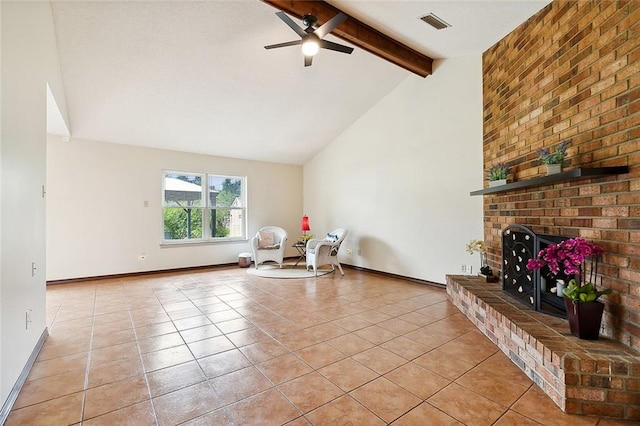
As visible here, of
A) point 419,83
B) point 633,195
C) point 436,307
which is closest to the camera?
point 633,195

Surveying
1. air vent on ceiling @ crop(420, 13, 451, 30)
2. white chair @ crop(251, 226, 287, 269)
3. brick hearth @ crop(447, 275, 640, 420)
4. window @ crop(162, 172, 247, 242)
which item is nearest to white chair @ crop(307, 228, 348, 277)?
white chair @ crop(251, 226, 287, 269)

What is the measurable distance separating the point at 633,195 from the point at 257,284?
438 cm

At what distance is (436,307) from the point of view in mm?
3484

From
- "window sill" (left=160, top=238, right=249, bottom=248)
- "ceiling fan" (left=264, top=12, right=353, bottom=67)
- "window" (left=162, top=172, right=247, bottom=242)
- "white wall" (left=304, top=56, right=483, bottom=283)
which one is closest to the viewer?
"ceiling fan" (left=264, top=12, right=353, bottom=67)

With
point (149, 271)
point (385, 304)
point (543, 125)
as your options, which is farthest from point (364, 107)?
point (149, 271)

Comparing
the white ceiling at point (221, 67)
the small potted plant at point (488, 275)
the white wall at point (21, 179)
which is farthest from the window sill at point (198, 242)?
the small potted plant at point (488, 275)

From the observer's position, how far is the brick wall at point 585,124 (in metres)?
1.86

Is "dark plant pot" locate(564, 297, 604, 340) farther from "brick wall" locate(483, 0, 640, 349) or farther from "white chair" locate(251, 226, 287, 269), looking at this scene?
"white chair" locate(251, 226, 287, 269)

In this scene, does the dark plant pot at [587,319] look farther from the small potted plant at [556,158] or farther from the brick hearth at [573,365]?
the small potted plant at [556,158]

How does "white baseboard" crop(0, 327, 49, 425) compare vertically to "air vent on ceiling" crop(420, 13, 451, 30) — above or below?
below

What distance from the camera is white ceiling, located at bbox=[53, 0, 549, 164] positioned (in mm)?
3000

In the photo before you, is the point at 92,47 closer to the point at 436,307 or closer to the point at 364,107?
the point at 364,107

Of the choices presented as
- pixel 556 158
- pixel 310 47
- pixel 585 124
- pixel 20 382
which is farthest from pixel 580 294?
pixel 20 382

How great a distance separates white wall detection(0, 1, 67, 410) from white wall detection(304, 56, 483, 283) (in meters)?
4.50
